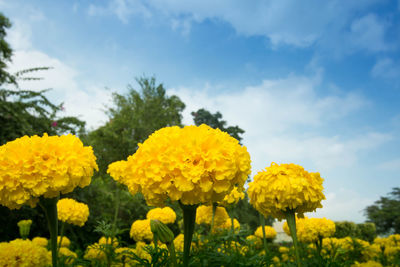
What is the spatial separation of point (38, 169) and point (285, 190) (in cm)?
127

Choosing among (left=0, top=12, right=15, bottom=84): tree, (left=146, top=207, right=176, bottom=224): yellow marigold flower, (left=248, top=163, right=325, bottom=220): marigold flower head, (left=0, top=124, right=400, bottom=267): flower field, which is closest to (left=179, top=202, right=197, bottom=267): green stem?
(left=0, top=124, right=400, bottom=267): flower field

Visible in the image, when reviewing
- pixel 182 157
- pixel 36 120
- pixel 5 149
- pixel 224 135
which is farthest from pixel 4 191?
pixel 36 120

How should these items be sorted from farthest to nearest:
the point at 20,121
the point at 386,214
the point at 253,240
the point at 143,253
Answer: the point at 386,214, the point at 20,121, the point at 253,240, the point at 143,253

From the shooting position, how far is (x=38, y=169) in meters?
1.33

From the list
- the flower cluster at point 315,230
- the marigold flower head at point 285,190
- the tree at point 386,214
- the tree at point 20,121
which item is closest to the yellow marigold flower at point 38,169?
the marigold flower head at point 285,190

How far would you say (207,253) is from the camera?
5.86 feet

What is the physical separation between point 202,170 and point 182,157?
106 millimetres

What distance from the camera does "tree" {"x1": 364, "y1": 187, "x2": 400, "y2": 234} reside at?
14984mm

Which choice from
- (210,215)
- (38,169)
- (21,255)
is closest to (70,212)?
(21,255)

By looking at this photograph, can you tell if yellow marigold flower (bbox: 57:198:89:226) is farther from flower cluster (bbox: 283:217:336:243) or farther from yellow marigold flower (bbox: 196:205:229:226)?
flower cluster (bbox: 283:217:336:243)

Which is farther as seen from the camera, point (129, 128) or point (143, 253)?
point (129, 128)

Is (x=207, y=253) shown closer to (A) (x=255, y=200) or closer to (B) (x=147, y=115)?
(A) (x=255, y=200)

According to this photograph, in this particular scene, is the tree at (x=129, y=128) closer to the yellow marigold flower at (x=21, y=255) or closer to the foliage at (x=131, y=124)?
the foliage at (x=131, y=124)

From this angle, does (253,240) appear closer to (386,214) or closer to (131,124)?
(131,124)
